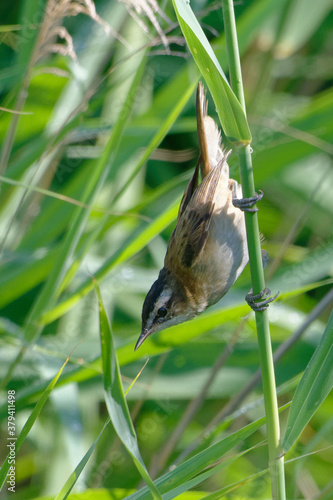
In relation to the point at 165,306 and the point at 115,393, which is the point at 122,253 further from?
the point at 115,393

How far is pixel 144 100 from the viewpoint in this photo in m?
3.03

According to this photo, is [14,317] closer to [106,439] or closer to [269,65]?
[106,439]

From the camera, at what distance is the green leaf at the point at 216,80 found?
98 cm

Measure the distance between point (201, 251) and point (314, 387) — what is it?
903mm

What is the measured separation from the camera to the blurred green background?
169cm

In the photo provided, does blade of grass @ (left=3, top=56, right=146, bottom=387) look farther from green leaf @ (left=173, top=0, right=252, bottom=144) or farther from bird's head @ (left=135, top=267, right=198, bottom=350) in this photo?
green leaf @ (left=173, top=0, right=252, bottom=144)

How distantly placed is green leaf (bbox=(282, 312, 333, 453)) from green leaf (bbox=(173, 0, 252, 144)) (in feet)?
1.34

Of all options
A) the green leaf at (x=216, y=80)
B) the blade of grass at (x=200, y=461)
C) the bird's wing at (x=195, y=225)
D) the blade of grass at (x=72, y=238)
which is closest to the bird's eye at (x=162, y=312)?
the bird's wing at (x=195, y=225)

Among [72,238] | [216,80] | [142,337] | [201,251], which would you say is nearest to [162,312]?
[142,337]

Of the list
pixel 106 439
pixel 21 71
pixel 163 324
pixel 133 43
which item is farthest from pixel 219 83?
pixel 133 43

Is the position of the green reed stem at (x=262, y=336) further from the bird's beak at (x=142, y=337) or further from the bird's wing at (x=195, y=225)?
the bird's wing at (x=195, y=225)

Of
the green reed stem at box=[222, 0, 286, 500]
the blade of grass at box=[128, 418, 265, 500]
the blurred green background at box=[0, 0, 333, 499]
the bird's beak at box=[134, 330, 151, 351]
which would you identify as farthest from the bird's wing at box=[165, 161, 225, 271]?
the blade of grass at box=[128, 418, 265, 500]

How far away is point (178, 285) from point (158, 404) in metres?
0.76

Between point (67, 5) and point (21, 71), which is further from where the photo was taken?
point (21, 71)
